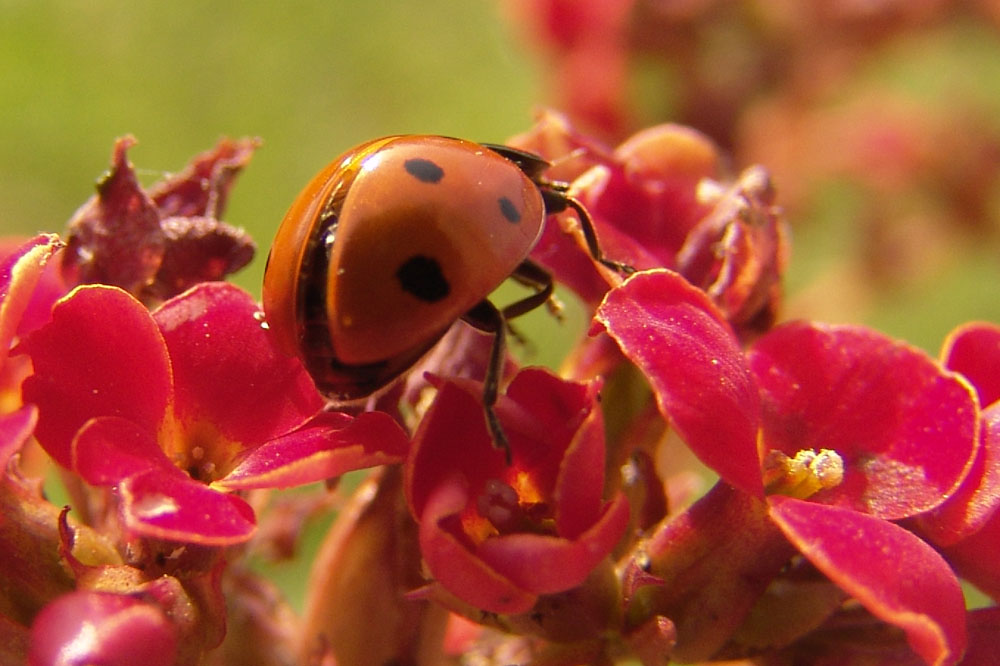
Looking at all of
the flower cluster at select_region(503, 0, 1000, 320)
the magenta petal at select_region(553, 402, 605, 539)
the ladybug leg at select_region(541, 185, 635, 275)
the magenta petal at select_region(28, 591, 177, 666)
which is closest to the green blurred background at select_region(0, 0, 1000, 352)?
the flower cluster at select_region(503, 0, 1000, 320)

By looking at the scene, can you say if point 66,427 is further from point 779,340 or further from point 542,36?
point 542,36

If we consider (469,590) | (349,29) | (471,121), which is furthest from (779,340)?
(349,29)

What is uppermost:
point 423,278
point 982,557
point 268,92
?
point 423,278

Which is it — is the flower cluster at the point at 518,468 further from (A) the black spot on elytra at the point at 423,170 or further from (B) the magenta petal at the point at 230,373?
(A) the black spot on elytra at the point at 423,170

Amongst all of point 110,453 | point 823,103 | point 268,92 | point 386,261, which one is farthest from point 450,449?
point 268,92

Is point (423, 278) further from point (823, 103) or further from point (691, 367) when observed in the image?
point (823, 103)
